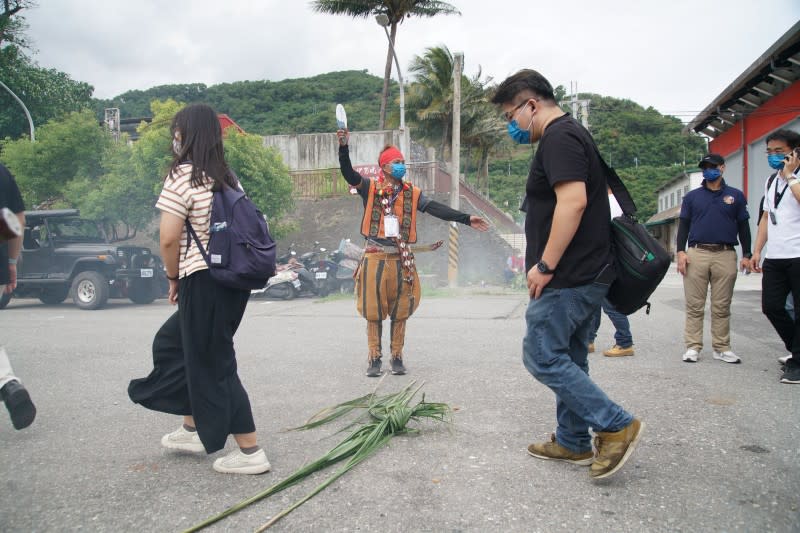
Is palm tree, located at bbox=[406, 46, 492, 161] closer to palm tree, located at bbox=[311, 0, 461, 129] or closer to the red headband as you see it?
palm tree, located at bbox=[311, 0, 461, 129]

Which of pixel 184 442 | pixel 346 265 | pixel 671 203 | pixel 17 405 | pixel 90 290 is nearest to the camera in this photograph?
pixel 184 442

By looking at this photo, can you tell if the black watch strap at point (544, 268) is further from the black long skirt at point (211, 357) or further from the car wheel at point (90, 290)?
the car wheel at point (90, 290)

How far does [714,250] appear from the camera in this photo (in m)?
5.77

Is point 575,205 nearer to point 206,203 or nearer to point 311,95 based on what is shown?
point 206,203

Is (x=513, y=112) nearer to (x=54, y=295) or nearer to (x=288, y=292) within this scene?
(x=288, y=292)

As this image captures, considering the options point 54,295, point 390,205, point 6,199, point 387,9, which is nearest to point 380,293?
point 390,205

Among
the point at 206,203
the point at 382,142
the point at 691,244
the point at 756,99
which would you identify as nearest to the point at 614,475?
the point at 206,203

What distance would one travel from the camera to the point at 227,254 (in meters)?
2.99

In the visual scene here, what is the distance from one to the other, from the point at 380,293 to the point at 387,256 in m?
0.33

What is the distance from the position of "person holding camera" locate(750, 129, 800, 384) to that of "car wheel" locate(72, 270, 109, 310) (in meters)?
11.9

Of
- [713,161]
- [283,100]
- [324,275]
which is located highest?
[283,100]

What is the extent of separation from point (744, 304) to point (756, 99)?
37.8 feet

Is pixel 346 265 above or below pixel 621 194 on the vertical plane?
below

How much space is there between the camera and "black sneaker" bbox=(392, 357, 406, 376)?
5.49 meters
